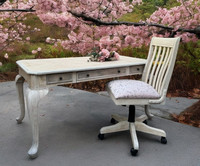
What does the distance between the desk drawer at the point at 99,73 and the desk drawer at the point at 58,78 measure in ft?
0.34

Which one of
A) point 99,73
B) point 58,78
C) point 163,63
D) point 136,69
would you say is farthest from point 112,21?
point 58,78

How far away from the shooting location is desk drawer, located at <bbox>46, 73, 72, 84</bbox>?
1942 millimetres

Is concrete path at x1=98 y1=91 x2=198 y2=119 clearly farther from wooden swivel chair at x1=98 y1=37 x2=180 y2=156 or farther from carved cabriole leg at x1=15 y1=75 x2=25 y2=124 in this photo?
carved cabriole leg at x1=15 y1=75 x2=25 y2=124

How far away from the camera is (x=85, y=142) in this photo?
2.29 meters

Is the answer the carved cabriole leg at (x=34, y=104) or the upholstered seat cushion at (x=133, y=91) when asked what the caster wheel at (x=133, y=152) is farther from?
the carved cabriole leg at (x=34, y=104)

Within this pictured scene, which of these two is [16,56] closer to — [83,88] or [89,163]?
[83,88]

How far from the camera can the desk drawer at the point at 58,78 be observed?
6.37 feet

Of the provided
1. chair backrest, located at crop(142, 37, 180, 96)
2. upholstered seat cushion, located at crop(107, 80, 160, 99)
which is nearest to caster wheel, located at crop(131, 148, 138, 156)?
upholstered seat cushion, located at crop(107, 80, 160, 99)

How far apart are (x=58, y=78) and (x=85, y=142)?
775mm

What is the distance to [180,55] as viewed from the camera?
15.5 ft

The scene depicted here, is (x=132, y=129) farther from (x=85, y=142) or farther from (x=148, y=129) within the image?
(x=85, y=142)

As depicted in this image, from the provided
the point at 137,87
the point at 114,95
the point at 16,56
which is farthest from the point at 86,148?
the point at 16,56

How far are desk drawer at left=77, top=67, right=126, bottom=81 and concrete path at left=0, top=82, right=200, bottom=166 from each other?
0.70 metres

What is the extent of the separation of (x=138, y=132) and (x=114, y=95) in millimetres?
762
